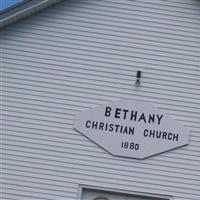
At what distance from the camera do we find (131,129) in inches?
537

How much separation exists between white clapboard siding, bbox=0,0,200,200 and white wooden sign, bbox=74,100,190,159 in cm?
14

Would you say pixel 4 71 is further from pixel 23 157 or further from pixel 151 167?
pixel 151 167

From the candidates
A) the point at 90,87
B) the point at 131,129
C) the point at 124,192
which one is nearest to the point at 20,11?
the point at 90,87

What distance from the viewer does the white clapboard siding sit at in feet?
44.0

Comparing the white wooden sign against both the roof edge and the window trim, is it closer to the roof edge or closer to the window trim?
the window trim

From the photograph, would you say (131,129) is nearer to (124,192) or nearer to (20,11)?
(124,192)

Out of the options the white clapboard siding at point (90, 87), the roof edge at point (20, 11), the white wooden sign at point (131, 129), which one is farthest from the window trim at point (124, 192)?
the roof edge at point (20, 11)

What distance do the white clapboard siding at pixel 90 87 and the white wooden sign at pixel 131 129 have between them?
0.14 meters

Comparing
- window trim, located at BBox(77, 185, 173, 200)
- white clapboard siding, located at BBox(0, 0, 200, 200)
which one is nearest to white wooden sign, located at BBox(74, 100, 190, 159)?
white clapboard siding, located at BBox(0, 0, 200, 200)

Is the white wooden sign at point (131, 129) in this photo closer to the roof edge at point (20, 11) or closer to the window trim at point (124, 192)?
the window trim at point (124, 192)

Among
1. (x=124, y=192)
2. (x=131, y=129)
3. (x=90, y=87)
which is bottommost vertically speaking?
(x=124, y=192)

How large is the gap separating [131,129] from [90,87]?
1.32 m

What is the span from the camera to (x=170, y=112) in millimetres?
13719

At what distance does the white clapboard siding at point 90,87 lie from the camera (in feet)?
44.0
